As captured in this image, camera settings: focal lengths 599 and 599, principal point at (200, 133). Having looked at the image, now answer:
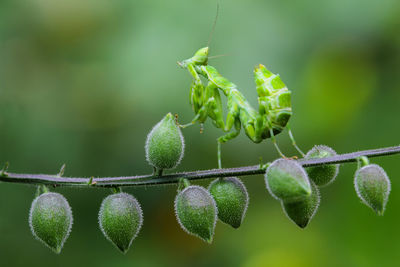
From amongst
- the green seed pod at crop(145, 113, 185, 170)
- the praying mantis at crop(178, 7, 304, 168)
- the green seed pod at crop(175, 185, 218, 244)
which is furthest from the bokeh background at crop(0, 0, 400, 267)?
the green seed pod at crop(175, 185, 218, 244)

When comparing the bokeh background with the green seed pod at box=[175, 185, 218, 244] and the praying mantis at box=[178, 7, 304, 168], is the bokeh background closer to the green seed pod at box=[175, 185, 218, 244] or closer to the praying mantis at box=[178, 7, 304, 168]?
the praying mantis at box=[178, 7, 304, 168]

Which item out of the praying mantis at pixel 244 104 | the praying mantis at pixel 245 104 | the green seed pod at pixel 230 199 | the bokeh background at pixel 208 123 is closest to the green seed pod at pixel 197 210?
the green seed pod at pixel 230 199

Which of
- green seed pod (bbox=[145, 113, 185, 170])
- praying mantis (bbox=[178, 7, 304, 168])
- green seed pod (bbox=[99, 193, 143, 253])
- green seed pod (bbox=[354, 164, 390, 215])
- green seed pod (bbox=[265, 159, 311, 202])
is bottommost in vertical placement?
green seed pod (bbox=[354, 164, 390, 215])

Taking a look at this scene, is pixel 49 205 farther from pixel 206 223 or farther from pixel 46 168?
pixel 46 168

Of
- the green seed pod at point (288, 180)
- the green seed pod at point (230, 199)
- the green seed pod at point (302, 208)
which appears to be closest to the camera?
the green seed pod at point (288, 180)

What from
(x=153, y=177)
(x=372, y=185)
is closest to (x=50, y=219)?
(x=153, y=177)

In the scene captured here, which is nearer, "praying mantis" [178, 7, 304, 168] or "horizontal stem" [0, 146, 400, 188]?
"horizontal stem" [0, 146, 400, 188]

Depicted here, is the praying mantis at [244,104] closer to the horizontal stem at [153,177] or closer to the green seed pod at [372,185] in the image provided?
the horizontal stem at [153,177]

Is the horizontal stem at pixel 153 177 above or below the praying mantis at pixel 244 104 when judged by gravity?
below
